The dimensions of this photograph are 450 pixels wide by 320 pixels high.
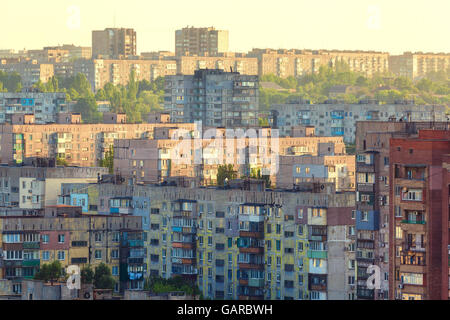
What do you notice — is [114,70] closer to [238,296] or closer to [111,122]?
[111,122]

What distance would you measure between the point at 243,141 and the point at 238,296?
75.7 feet

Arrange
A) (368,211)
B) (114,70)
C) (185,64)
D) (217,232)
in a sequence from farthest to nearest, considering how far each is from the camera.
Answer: (114,70)
(185,64)
(217,232)
(368,211)

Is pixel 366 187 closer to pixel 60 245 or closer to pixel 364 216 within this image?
pixel 364 216

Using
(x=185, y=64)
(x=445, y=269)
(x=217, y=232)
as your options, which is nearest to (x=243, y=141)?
(x=217, y=232)

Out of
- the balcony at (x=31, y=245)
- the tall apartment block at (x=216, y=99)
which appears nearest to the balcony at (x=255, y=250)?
the balcony at (x=31, y=245)

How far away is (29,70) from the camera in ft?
415

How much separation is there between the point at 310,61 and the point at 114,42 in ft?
89.5

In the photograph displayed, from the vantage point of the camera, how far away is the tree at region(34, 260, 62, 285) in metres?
25.1

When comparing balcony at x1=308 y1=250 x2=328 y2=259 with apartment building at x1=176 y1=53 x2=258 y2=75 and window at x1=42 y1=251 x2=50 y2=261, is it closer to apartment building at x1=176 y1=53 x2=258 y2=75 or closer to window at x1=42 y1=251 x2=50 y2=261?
window at x1=42 y1=251 x2=50 y2=261

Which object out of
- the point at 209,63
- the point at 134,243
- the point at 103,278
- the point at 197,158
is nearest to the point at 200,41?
the point at 209,63

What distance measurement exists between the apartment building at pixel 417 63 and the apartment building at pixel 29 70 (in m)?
44.4

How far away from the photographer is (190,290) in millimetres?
26703
